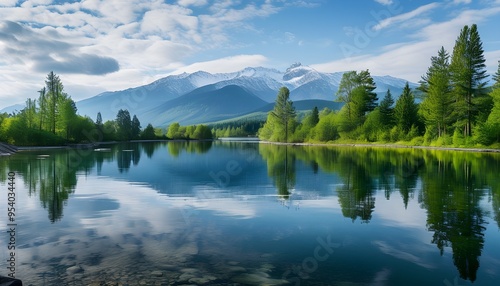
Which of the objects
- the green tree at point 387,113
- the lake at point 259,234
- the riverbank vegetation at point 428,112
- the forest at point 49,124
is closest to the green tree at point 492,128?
the riverbank vegetation at point 428,112

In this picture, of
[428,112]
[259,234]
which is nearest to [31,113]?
[428,112]

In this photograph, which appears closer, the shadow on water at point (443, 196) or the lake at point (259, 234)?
A: the lake at point (259, 234)

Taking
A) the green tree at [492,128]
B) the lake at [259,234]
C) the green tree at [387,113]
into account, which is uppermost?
the green tree at [387,113]

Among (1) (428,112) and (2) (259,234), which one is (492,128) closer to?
(1) (428,112)

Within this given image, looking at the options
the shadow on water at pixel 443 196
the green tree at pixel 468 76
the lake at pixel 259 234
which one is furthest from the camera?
the green tree at pixel 468 76

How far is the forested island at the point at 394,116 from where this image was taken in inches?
3401

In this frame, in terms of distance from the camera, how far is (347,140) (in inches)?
4978

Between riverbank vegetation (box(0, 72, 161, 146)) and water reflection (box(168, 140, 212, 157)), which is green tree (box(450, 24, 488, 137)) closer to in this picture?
water reflection (box(168, 140, 212, 157))

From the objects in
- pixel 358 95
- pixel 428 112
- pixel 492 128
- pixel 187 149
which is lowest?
pixel 187 149

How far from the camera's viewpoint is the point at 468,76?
86188mm

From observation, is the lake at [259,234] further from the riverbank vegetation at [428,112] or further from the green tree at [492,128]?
the riverbank vegetation at [428,112]

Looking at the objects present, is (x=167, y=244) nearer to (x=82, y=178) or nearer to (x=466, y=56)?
(x=82, y=178)

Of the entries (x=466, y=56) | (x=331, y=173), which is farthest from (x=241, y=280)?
(x=466, y=56)

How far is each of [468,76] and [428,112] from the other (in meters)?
14.9
